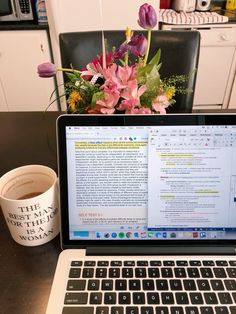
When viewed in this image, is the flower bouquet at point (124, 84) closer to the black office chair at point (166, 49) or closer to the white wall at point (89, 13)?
the black office chair at point (166, 49)

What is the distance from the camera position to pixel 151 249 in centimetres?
53

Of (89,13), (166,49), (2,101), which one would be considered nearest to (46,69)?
(166,49)

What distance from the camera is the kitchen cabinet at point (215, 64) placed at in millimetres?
2082

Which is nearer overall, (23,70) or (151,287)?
(151,287)

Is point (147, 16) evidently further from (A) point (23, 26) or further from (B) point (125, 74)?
(A) point (23, 26)

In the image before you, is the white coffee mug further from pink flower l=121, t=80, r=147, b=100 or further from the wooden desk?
pink flower l=121, t=80, r=147, b=100

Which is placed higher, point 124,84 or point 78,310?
point 124,84

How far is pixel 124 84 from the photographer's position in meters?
0.52

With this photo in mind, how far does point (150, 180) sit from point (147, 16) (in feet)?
0.95

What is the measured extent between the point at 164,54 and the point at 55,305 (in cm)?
87

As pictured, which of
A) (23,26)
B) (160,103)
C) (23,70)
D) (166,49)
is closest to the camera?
(160,103)

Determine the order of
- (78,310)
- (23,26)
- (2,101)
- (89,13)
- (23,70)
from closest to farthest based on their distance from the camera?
(78,310) → (89,13) → (23,26) → (23,70) → (2,101)

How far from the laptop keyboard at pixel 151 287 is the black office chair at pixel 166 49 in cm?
64

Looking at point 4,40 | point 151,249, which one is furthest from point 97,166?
point 4,40
